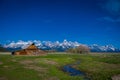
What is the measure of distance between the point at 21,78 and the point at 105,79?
55.5 feet

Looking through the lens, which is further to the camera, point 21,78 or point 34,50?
point 34,50

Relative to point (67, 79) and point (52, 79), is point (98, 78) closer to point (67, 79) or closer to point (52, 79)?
point (67, 79)

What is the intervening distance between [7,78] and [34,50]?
305 ft

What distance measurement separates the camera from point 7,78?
35688 mm

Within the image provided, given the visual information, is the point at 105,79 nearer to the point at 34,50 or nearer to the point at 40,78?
the point at 40,78

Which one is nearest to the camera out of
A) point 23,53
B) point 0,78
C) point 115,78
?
point 0,78

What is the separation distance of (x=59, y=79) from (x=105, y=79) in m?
9.41

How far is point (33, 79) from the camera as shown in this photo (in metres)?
35.8

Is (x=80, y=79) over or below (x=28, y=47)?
below

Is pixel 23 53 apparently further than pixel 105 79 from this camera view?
Yes

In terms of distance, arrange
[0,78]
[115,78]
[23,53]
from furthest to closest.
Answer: [23,53] < [115,78] < [0,78]

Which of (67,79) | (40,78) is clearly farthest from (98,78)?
(40,78)

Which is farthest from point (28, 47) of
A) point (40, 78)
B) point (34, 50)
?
point (40, 78)

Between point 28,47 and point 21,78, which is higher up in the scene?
point 28,47
